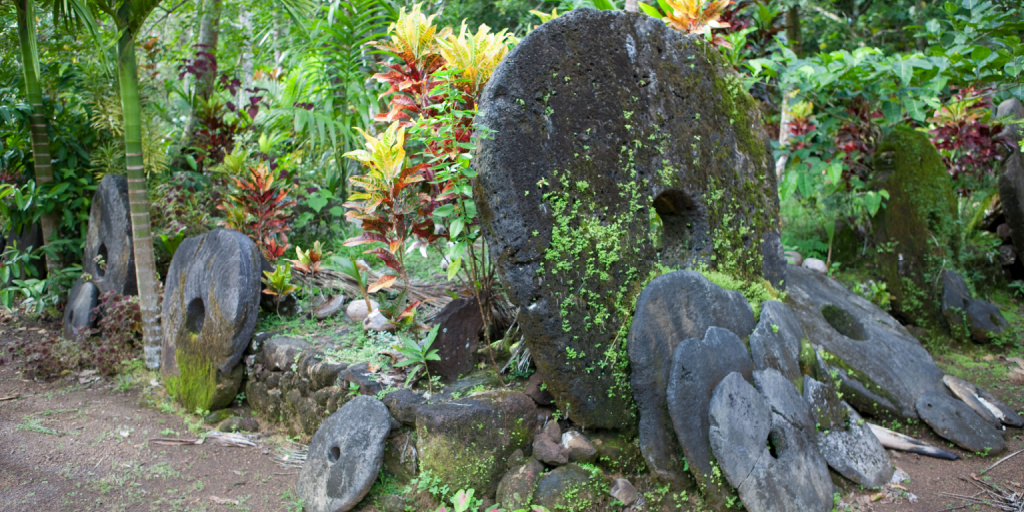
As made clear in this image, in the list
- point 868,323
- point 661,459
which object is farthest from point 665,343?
point 868,323

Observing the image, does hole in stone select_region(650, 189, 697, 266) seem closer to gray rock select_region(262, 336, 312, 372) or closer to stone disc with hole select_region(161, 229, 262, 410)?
gray rock select_region(262, 336, 312, 372)

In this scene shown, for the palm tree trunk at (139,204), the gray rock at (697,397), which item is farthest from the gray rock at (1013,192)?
the palm tree trunk at (139,204)

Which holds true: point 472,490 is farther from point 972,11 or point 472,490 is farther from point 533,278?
point 972,11

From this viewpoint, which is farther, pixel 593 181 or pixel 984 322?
pixel 984 322

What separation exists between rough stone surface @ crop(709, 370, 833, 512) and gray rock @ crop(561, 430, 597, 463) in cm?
54

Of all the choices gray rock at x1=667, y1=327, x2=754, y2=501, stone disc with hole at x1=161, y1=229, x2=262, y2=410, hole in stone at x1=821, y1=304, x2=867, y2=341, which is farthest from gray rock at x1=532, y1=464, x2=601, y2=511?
hole in stone at x1=821, y1=304, x2=867, y2=341

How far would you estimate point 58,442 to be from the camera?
343 centimetres

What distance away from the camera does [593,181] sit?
305 cm

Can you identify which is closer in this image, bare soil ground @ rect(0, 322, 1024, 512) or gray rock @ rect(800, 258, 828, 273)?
bare soil ground @ rect(0, 322, 1024, 512)

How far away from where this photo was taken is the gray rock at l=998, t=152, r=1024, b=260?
5.01 meters

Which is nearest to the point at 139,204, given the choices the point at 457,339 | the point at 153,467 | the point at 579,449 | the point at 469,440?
the point at 153,467

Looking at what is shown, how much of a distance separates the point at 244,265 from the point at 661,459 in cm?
273

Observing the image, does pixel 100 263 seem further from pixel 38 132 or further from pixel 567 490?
pixel 567 490

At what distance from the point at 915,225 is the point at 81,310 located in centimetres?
665
